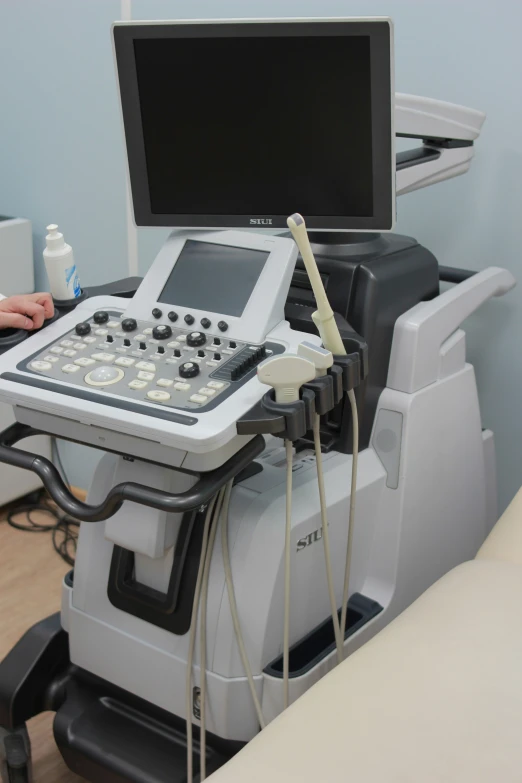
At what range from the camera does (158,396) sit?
1.10 meters

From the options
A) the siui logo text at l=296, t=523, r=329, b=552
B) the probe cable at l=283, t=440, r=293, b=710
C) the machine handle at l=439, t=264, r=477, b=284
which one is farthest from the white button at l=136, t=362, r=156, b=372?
the machine handle at l=439, t=264, r=477, b=284

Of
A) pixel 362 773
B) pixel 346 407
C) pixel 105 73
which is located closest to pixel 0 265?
pixel 105 73

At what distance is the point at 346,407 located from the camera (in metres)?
1.42

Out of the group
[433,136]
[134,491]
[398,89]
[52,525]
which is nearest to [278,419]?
[134,491]

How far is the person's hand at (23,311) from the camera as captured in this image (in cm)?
128

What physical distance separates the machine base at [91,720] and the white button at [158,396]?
0.61 metres

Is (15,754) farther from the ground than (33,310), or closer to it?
closer to it

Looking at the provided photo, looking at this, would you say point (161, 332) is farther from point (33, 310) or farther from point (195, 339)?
point (33, 310)

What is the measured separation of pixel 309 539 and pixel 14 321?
1.88ft

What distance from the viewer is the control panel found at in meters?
1.12

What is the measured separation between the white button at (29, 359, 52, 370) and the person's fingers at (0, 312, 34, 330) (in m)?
0.10

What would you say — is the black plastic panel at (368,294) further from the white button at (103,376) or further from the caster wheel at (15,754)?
the caster wheel at (15,754)

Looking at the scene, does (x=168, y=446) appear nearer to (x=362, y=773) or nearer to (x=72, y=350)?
(x=72, y=350)

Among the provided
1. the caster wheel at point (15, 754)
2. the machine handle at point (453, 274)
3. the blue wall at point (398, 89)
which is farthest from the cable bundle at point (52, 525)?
the machine handle at point (453, 274)
